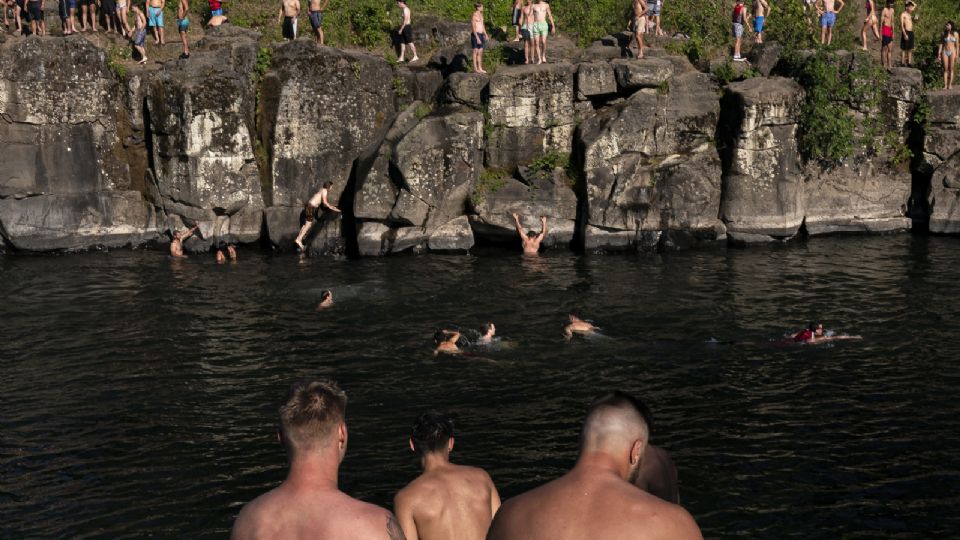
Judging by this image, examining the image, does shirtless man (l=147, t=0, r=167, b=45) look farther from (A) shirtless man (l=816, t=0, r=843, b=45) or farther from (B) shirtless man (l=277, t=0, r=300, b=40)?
(A) shirtless man (l=816, t=0, r=843, b=45)

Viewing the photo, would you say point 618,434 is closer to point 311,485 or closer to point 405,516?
point 311,485

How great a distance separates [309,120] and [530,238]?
737 centimetres

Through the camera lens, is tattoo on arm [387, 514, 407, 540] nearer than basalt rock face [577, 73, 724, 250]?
Yes

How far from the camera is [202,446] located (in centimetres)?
1545

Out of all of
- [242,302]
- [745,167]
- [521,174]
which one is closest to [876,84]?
[745,167]

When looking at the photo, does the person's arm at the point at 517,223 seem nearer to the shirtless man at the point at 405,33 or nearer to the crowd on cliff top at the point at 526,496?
the shirtless man at the point at 405,33

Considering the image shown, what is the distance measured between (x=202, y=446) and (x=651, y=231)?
16.7 metres

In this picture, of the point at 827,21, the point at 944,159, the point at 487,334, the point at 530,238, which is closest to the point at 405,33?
the point at 530,238

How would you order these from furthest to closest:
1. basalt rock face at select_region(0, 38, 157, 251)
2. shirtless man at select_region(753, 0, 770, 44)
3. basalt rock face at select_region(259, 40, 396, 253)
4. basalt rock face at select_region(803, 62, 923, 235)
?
shirtless man at select_region(753, 0, 770, 44) < basalt rock face at select_region(259, 40, 396, 253) < basalt rock face at select_region(803, 62, 923, 235) < basalt rock face at select_region(0, 38, 157, 251)

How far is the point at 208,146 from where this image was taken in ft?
98.2

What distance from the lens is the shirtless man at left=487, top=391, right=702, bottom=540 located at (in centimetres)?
476

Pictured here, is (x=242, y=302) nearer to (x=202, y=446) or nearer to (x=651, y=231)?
(x=202, y=446)

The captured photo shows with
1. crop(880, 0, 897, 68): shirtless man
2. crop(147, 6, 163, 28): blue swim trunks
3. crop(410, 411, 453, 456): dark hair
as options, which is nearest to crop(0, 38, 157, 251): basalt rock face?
crop(147, 6, 163, 28): blue swim trunks

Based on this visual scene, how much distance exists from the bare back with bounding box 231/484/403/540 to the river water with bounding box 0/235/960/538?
25.0ft
